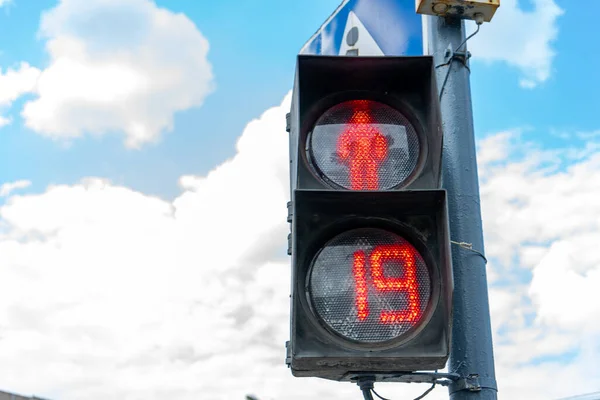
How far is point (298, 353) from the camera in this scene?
90.9 inches

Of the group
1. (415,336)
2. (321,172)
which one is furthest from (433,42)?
(415,336)

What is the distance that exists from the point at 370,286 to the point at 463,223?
0.64 meters

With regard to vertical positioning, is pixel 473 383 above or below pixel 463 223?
below

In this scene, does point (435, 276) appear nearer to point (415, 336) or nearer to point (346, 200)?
point (415, 336)

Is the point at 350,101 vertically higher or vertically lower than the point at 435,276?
higher

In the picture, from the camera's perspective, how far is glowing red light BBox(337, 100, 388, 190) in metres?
2.56

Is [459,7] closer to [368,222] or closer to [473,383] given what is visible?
[368,222]

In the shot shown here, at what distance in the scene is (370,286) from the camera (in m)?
2.37

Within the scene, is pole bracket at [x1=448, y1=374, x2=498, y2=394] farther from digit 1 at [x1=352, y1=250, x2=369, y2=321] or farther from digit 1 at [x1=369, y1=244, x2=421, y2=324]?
digit 1 at [x1=352, y1=250, x2=369, y2=321]

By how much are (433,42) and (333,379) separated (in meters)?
1.52

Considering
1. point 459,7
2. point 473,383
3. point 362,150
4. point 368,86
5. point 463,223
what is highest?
point 459,7

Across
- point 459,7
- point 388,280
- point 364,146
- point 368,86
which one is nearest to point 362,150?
point 364,146

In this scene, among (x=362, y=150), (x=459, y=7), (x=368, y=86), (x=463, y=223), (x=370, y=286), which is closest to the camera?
(x=370, y=286)

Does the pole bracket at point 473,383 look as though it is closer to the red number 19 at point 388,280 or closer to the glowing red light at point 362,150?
the red number 19 at point 388,280
